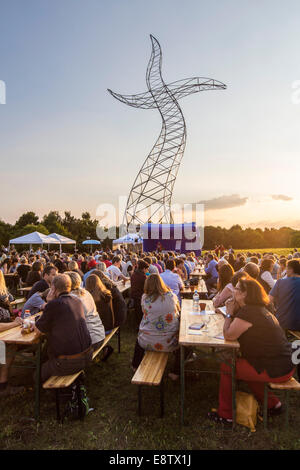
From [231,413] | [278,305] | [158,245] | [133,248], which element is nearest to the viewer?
[231,413]

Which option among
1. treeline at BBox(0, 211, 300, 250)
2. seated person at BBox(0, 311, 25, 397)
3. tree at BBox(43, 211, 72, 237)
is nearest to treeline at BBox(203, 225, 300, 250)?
treeline at BBox(0, 211, 300, 250)

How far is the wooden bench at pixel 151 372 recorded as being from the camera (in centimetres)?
336

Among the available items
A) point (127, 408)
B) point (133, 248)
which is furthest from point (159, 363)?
point (133, 248)

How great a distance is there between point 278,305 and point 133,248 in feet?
71.8

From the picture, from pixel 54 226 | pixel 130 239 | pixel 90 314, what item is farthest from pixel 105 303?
pixel 54 226

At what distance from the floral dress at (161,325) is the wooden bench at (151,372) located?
116 mm

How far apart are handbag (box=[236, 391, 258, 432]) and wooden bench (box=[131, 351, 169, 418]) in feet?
2.95

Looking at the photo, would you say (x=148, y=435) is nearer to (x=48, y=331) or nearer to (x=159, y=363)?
(x=159, y=363)

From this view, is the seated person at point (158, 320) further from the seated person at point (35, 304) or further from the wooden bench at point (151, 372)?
the seated person at point (35, 304)

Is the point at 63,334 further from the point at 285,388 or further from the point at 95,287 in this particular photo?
the point at 285,388

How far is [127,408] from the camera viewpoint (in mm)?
3943

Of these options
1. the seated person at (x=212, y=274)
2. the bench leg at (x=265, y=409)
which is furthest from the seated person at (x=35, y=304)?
the seated person at (x=212, y=274)

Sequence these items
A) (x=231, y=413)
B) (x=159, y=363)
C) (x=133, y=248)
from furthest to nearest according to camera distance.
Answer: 1. (x=133, y=248)
2. (x=159, y=363)
3. (x=231, y=413)

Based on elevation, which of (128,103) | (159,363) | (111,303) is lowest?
(159,363)
